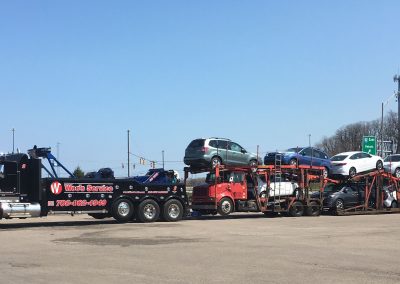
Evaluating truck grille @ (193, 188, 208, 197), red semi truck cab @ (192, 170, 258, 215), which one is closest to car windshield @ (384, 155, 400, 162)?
red semi truck cab @ (192, 170, 258, 215)

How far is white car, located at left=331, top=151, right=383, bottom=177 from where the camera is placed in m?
28.9

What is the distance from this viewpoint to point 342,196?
2923 cm

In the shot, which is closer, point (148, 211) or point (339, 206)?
point (148, 211)

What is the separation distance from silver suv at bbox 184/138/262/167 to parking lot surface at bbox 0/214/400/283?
6826mm

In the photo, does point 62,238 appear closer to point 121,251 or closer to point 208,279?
point 121,251

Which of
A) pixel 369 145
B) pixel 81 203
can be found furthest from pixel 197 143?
pixel 369 145

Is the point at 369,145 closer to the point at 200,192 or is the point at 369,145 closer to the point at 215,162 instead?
the point at 215,162

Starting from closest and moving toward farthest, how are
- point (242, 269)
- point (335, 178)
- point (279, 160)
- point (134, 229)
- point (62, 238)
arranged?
point (242, 269) → point (62, 238) → point (134, 229) → point (279, 160) → point (335, 178)

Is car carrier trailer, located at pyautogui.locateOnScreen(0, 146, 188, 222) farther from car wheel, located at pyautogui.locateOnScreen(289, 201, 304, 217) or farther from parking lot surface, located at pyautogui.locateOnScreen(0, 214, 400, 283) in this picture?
car wheel, located at pyautogui.locateOnScreen(289, 201, 304, 217)

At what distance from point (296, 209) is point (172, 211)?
7.36m

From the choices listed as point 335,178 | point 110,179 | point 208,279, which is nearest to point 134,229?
point 110,179

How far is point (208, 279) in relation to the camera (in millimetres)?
9258

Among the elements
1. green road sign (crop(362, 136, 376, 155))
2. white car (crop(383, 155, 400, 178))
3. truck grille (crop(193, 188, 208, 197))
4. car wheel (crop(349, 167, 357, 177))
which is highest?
green road sign (crop(362, 136, 376, 155))

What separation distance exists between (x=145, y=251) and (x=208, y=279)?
4022 millimetres
